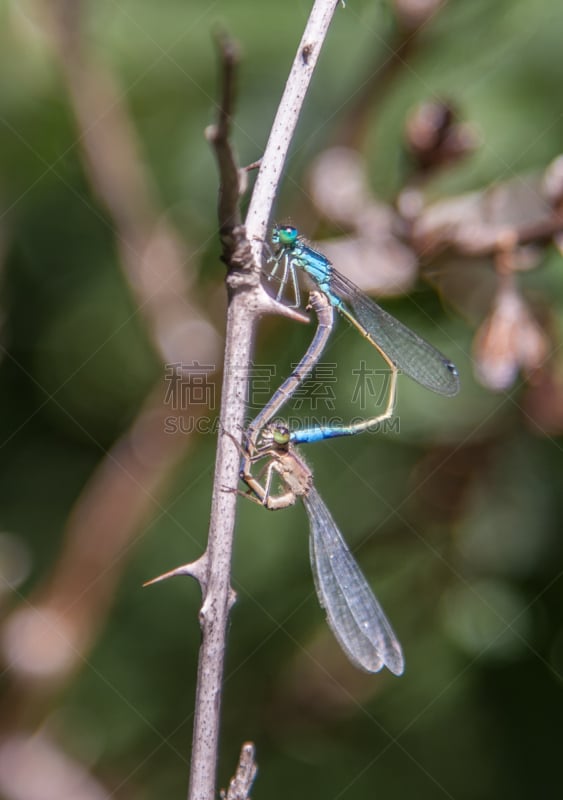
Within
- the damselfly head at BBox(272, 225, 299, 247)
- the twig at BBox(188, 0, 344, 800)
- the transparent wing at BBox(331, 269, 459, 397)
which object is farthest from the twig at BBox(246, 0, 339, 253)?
the transparent wing at BBox(331, 269, 459, 397)

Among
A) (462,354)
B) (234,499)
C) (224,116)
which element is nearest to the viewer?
(224,116)

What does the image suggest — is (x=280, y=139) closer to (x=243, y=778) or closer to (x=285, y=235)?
(x=243, y=778)

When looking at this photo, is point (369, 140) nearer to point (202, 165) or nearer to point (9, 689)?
point (202, 165)

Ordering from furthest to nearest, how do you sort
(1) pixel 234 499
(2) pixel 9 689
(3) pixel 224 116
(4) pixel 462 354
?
(4) pixel 462 354
(2) pixel 9 689
(1) pixel 234 499
(3) pixel 224 116

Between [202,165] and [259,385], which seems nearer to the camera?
[259,385]

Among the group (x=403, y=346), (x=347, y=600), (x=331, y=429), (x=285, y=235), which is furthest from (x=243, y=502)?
(x=285, y=235)

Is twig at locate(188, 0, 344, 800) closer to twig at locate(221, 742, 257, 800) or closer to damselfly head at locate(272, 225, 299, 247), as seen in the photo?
twig at locate(221, 742, 257, 800)

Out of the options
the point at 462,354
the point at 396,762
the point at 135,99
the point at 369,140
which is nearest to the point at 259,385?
the point at 462,354
